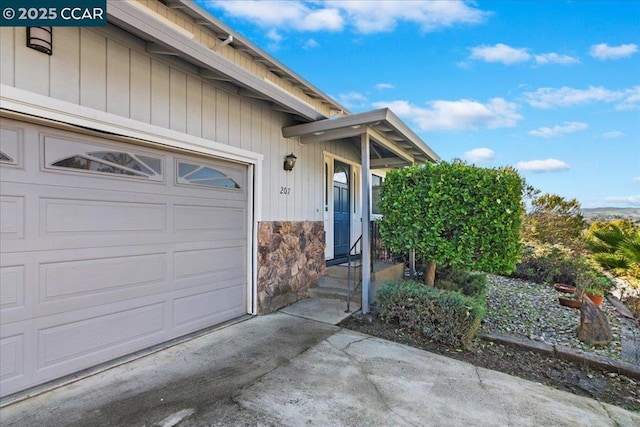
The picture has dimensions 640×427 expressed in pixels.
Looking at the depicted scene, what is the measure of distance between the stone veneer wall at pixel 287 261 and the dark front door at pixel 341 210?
0.95 metres

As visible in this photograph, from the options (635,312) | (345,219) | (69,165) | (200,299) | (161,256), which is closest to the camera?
(69,165)

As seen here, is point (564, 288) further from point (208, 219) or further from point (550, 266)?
point (208, 219)

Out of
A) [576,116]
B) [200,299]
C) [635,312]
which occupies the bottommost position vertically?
[635,312]

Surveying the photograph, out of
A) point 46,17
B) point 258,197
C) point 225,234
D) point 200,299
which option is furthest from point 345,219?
point 46,17

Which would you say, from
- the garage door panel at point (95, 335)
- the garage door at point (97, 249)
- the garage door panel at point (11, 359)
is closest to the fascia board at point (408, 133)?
the garage door at point (97, 249)

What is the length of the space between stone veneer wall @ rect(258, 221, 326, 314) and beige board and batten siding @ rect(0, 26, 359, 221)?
0.25 m

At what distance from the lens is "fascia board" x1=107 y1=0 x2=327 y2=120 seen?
7.97 feet

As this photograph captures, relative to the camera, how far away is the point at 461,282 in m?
5.47

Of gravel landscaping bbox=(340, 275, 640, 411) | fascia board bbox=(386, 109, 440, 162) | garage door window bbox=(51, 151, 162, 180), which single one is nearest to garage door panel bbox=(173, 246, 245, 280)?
garage door window bbox=(51, 151, 162, 180)

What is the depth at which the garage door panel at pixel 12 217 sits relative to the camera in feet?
7.61

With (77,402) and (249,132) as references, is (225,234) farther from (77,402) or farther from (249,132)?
(77,402)

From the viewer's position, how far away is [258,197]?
4504mm

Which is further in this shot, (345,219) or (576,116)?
(576,116)

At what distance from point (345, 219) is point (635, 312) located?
5.31 meters
